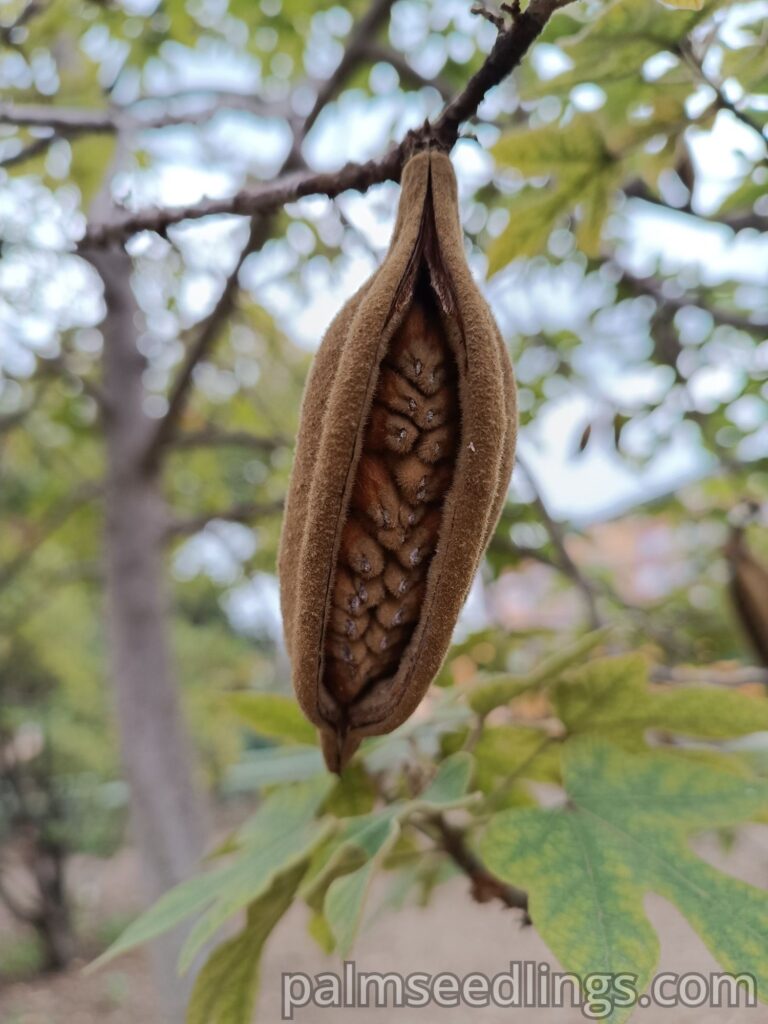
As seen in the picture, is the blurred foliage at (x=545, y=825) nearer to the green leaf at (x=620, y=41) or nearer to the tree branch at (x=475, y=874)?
the tree branch at (x=475, y=874)

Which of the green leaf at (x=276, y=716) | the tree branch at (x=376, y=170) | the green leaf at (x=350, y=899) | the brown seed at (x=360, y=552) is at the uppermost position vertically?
the tree branch at (x=376, y=170)

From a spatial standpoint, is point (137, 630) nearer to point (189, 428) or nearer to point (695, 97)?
point (189, 428)

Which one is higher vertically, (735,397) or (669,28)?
(669,28)

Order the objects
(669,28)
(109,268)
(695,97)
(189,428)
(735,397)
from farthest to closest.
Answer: (189,428)
(109,268)
(735,397)
(695,97)
(669,28)

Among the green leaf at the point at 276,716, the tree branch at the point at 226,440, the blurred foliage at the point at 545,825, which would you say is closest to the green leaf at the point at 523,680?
the blurred foliage at the point at 545,825

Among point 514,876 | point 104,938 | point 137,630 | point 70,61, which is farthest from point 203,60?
point 104,938

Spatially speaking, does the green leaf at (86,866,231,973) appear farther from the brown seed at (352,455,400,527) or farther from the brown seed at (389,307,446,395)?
the brown seed at (389,307,446,395)
